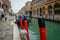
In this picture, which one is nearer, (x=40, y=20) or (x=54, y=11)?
(x=40, y=20)

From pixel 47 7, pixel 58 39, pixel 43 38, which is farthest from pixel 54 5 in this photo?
pixel 43 38

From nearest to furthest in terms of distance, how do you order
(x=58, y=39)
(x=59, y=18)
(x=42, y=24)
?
(x=42, y=24), (x=58, y=39), (x=59, y=18)

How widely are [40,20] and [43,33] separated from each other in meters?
0.31

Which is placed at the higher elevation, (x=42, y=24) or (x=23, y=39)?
(x=42, y=24)

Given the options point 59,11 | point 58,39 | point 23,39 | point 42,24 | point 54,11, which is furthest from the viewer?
point 54,11

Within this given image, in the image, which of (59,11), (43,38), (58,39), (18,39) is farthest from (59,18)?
(43,38)

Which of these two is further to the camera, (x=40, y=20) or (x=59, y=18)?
(x=59, y=18)

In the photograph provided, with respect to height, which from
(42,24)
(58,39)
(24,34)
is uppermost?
(42,24)

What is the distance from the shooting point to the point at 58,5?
127 feet

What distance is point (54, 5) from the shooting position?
4162cm

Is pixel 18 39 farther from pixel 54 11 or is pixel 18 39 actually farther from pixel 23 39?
pixel 54 11

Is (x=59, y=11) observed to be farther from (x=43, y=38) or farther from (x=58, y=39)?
(x=43, y=38)

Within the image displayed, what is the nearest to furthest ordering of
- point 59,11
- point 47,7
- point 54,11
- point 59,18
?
1. point 59,18
2. point 59,11
3. point 54,11
4. point 47,7

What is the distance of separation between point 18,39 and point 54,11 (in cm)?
3297
